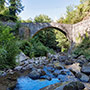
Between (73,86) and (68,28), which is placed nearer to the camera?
(73,86)

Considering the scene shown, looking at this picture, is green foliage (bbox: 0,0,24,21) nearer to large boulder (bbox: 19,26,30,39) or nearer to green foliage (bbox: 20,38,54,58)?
large boulder (bbox: 19,26,30,39)

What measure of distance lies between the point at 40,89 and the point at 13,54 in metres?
1.92

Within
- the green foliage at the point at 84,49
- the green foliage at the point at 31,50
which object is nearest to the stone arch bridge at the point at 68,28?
the green foliage at the point at 84,49

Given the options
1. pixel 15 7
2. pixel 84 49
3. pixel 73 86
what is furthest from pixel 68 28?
pixel 73 86

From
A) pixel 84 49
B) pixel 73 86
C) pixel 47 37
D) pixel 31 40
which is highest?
pixel 47 37

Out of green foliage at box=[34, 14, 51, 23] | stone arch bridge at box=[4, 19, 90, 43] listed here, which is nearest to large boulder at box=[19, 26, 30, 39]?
stone arch bridge at box=[4, 19, 90, 43]

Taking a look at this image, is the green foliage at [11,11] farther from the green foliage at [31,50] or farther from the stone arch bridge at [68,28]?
the green foliage at [31,50]

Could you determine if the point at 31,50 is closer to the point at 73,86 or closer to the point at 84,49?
the point at 84,49

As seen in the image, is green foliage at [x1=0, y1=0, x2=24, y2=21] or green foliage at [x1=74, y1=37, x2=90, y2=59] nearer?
green foliage at [x1=74, y1=37, x2=90, y2=59]

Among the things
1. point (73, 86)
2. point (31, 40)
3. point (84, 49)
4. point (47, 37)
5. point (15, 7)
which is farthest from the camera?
point (47, 37)

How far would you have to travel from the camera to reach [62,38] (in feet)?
43.9

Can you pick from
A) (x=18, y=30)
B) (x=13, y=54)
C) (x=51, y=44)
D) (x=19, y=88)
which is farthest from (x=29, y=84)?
(x=51, y=44)

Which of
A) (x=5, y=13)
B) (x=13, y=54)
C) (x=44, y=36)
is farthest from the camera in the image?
(x=44, y=36)

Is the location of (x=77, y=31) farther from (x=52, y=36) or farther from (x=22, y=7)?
(x=22, y=7)
